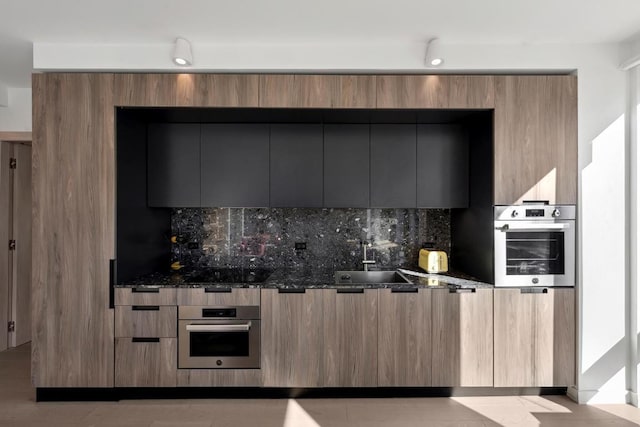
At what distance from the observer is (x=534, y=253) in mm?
2895

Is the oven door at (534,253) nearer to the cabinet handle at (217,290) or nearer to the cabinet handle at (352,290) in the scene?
the cabinet handle at (352,290)

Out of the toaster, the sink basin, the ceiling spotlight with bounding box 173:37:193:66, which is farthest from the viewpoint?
the sink basin

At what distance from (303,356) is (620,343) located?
230 centimetres

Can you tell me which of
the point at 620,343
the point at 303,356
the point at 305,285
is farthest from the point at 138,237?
the point at 620,343

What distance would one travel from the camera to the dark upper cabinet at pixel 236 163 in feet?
10.8

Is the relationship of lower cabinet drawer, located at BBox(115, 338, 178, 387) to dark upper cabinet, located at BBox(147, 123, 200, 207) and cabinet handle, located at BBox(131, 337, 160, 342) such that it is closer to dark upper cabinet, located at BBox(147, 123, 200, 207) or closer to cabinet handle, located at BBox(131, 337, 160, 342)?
cabinet handle, located at BBox(131, 337, 160, 342)

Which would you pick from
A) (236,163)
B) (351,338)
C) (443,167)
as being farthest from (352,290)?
(236,163)

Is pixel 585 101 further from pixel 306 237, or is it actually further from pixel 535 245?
pixel 306 237

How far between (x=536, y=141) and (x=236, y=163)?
2.32 metres

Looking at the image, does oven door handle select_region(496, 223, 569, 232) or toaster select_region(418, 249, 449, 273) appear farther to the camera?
toaster select_region(418, 249, 449, 273)

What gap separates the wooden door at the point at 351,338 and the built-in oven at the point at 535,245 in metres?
0.98

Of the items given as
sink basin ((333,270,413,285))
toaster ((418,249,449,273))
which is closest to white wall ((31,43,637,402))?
toaster ((418,249,449,273))

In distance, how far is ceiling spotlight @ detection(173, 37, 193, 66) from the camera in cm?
271

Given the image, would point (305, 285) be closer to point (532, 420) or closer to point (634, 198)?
point (532, 420)
